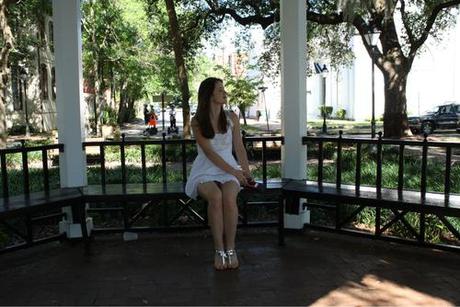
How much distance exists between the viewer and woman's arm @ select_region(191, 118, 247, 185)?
4965 millimetres

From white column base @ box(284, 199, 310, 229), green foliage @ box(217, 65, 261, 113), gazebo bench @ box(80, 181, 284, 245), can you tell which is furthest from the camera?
green foliage @ box(217, 65, 261, 113)

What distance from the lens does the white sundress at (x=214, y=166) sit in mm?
5000

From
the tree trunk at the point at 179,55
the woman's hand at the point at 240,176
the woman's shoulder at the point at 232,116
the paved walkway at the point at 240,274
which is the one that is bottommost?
the paved walkway at the point at 240,274

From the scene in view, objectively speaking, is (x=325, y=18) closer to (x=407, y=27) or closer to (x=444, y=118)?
(x=407, y=27)

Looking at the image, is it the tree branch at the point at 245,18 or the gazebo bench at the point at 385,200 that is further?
the tree branch at the point at 245,18

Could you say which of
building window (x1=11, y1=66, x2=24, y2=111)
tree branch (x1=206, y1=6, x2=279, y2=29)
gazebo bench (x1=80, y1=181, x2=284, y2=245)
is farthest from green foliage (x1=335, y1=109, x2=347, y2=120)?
gazebo bench (x1=80, y1=181, x2=284, y2=245)

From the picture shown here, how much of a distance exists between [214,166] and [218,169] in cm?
5

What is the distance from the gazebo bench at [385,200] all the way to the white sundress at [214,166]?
89 cm

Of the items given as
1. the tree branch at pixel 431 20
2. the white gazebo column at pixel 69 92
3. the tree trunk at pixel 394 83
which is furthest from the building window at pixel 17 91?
the white gazebo column at pixel 69 92

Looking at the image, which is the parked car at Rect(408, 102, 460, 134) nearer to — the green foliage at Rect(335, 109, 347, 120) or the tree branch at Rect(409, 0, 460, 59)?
the tree branch at Rect(409, 0, 460, 59)

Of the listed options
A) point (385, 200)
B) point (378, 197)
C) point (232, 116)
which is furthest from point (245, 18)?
point (385, 200)

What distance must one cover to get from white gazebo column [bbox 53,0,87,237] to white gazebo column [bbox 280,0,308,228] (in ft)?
7.61

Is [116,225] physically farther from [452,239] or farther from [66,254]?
[452,239]

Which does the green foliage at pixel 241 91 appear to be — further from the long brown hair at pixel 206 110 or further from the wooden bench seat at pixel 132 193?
the long brown hair at pixel 206 110
